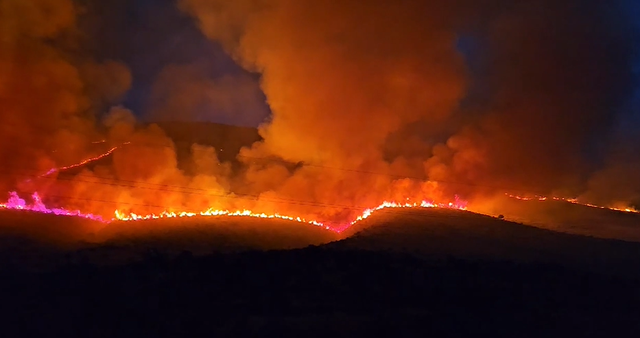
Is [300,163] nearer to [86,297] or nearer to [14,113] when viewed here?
[14,113]

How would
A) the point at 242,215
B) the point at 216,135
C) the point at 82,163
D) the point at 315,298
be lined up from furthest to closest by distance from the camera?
the point at 216,135 < the point at 82,163 < the point at 242,215 < the point at 315,298

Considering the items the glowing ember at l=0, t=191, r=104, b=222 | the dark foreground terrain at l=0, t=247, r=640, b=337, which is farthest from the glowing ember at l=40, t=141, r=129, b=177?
the dark foreground terrain at l=0, t=247, r=640, b=337

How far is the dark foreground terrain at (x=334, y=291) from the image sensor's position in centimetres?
944

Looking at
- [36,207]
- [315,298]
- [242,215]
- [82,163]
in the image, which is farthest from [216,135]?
[315,298]

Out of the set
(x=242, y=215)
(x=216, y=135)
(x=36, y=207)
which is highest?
(x=216, y=135)

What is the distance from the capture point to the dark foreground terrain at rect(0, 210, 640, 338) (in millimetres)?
9438

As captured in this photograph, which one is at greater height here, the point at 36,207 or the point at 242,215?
the point at 242,215

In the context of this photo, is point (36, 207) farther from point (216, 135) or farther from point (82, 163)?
point (216, 135)

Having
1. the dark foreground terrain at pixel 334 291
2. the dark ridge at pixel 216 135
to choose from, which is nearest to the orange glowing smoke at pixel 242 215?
the dark foreground terrain at pixel 334 291

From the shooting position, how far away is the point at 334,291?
11156 mm

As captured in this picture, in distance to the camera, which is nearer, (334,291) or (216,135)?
(334,291)

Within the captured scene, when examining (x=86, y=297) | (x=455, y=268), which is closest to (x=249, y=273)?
(x=86, y=297)

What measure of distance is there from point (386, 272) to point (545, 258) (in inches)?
188

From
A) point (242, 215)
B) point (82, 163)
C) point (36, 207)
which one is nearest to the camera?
point (36, 207)
